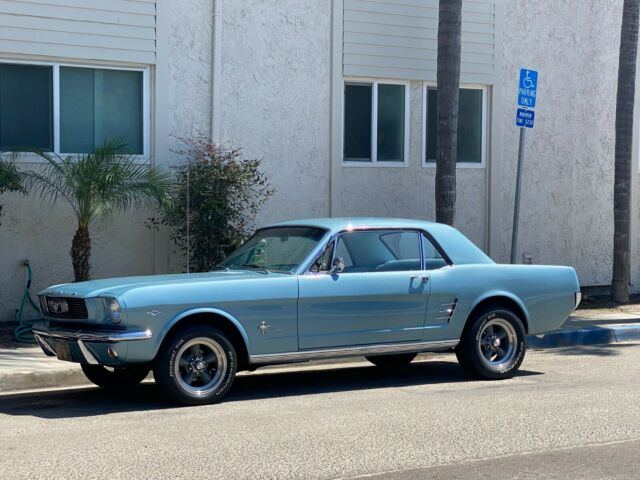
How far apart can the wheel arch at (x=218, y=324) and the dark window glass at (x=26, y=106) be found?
5.44 metres

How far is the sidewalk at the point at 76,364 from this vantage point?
9984 mm

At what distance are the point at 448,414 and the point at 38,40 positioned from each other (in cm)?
783

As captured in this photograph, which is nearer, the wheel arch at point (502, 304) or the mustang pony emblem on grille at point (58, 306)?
the mustang pony emblem on grille at point (58, 306)

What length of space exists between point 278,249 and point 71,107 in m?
5.19

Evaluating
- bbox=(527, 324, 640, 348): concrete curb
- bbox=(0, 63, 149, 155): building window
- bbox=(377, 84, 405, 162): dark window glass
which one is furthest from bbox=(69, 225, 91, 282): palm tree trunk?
bbox=(527, 324, 640, 348): concrete curb

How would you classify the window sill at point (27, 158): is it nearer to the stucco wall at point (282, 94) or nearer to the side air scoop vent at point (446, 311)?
the stucco wall at point (282, 94)

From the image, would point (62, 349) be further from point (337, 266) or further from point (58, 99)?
point (58, 99)

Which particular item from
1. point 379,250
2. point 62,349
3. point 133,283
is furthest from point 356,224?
point 62,349

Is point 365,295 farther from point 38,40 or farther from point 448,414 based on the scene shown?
point 38,40

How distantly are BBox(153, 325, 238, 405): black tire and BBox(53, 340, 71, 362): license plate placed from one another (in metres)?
0.75

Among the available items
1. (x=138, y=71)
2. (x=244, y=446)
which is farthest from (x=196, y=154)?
(x=244, y=446)

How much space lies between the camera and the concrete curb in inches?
522

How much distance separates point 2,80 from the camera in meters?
13.3

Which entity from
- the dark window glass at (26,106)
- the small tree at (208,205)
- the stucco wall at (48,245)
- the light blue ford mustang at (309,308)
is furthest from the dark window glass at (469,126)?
the light blue ford mustang at (309,308)
